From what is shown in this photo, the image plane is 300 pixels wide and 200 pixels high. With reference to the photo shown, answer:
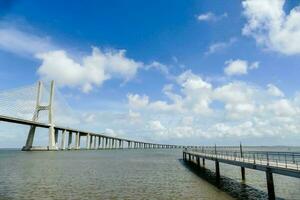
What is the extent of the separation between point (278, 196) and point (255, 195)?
1.88 m

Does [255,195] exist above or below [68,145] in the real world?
below

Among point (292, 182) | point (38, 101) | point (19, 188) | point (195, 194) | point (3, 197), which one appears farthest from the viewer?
point (38, 101)

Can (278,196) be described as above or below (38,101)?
below

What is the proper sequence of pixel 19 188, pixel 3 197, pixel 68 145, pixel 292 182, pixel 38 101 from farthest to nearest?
pixel 68 145 → pixel 38 101 → pixel 292 182 → pixel 19 188 → pixel 3 197

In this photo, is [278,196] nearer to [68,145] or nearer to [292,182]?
[292,182]

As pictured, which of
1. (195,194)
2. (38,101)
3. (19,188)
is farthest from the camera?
(38,101)

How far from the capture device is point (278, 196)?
86.1ft

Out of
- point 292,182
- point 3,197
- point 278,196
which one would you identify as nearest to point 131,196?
point 3,197

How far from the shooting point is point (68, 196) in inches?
1012

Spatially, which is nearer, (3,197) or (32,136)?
(3,197)

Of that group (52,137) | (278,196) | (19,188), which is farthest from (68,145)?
(278,196)

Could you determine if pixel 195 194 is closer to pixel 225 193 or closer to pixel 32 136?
pixel 225 193

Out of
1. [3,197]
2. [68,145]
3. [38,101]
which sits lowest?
[3,197]

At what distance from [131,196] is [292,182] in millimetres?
19134
